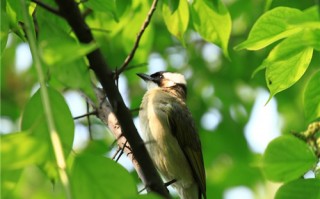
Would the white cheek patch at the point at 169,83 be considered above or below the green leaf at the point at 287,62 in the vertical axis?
above

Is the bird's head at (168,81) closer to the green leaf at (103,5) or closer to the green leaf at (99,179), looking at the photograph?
the green leaf at (103,5)

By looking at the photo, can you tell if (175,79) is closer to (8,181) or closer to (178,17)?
(178,17)

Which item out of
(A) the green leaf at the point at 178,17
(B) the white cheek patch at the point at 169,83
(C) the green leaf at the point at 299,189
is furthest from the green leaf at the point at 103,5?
(B) the white cheek patch at the point at 169,83

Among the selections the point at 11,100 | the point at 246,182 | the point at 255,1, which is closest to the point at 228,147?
the point at 246,182

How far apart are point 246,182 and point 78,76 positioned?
4.63 meters

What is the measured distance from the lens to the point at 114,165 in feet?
6.24

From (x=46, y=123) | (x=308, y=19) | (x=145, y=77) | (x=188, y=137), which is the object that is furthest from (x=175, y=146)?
(x=46, y=123)

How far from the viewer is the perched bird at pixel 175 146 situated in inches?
211

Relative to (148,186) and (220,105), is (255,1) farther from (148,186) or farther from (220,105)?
(148,186)

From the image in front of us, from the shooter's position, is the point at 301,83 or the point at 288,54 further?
the point at 301,83

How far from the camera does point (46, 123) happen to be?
193cm

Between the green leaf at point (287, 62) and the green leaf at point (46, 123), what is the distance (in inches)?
36.2

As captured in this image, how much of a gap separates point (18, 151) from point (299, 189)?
1.34 meters

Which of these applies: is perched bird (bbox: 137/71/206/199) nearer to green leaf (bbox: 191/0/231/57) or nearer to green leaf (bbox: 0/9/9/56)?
green leaf (bbox: 191/0/231/57)
